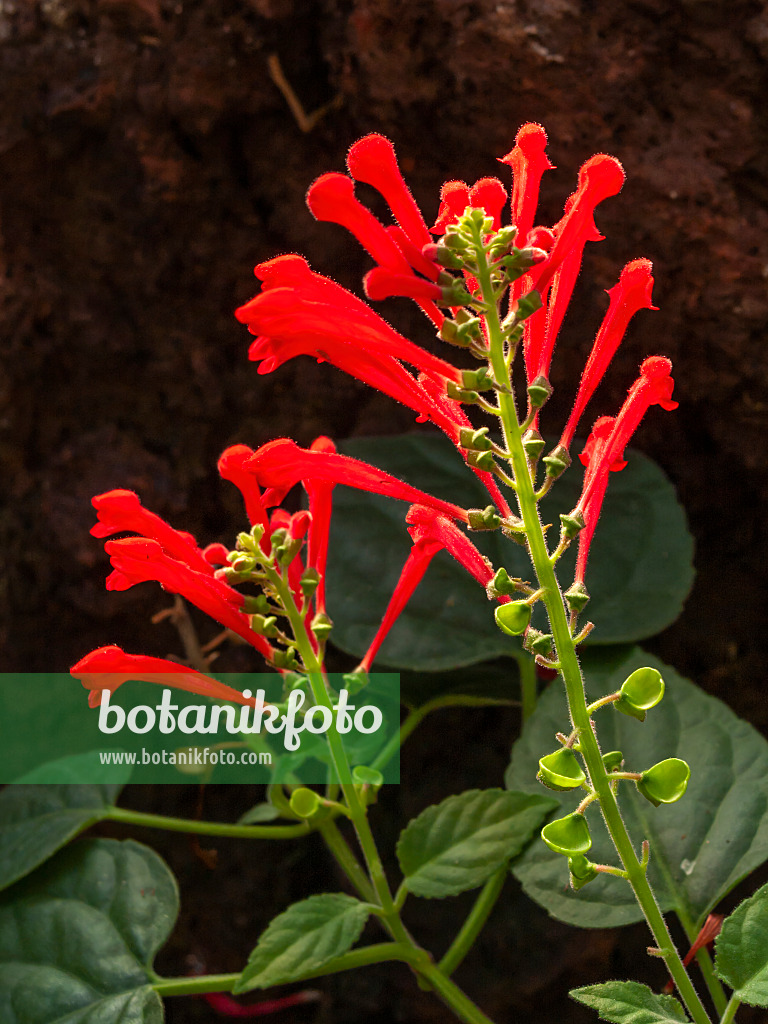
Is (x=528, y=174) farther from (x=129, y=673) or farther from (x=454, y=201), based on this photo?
(x=129, y=673)

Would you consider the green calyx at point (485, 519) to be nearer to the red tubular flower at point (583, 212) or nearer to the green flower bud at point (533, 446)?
the green flower bud at point (533, 446)

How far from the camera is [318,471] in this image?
3.12ft

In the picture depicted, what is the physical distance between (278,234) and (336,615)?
747 mm

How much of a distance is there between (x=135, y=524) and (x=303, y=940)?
55 centimetres

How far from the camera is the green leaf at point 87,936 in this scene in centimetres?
129

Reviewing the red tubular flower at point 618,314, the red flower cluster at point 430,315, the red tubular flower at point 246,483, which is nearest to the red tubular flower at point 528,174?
the red flower cluster at point 430,315

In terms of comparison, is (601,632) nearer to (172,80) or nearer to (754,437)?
Result: (754,437)

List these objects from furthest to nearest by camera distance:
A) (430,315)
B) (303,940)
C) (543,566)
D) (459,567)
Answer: (459,567) → (303,940) → (430,315) → (543,566)

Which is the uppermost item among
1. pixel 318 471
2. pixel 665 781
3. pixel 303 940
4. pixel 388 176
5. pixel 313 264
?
pixel 313 264

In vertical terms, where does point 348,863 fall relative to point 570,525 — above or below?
below

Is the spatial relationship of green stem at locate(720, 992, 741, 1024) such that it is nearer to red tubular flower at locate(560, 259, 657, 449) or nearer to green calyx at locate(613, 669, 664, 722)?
green calyx at locate(613, 669, 664, 722)

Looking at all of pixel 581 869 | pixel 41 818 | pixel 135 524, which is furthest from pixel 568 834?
pixel 41 818

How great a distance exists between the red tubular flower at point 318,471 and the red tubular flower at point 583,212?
9.3 inches

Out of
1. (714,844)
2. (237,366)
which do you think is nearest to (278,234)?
(237,366)
